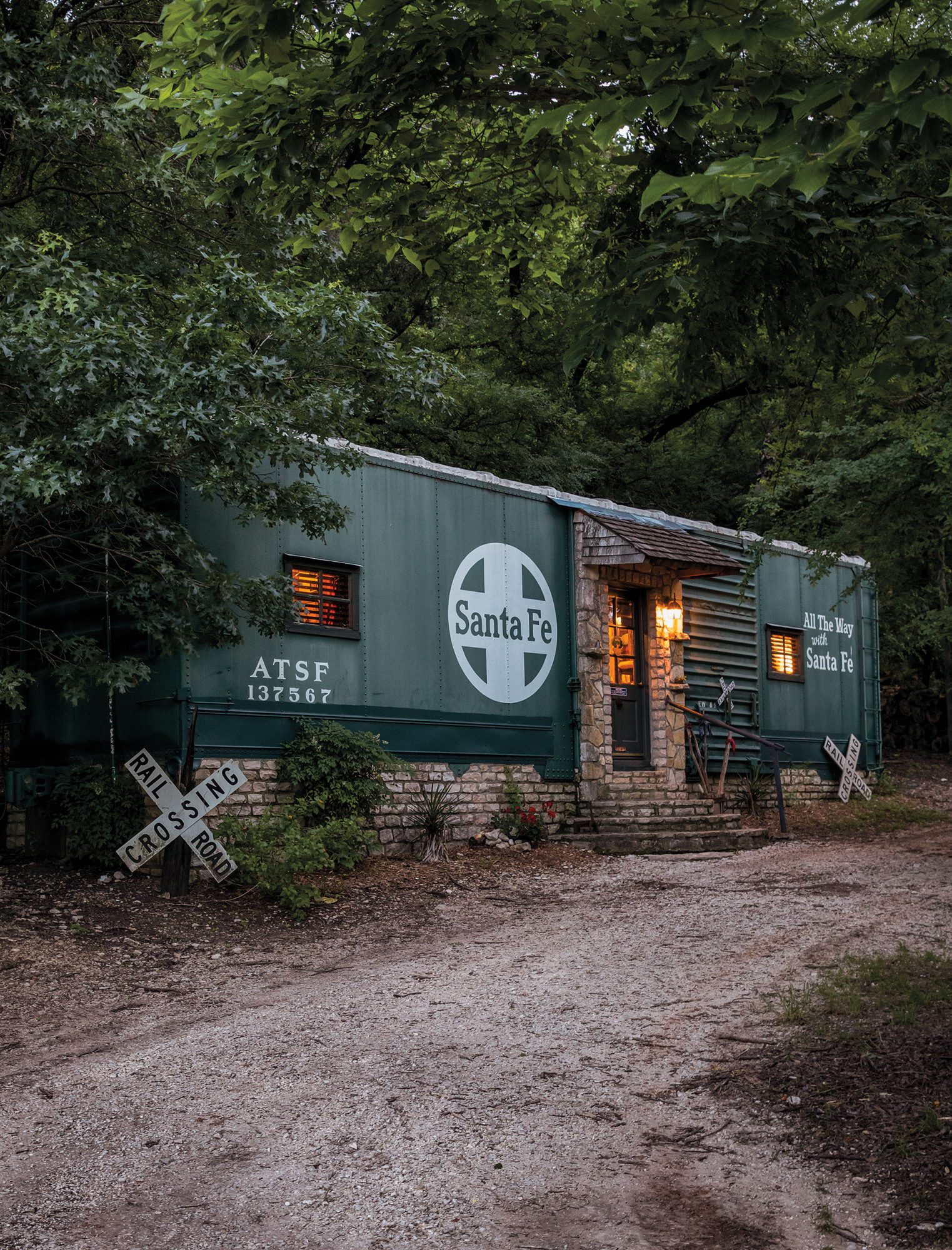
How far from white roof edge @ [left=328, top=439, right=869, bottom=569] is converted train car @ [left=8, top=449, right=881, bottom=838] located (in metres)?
0.03

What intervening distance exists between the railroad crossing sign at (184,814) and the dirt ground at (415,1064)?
355mm

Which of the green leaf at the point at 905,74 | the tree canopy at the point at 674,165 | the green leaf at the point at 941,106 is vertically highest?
the tree canopy at the point at 674,165

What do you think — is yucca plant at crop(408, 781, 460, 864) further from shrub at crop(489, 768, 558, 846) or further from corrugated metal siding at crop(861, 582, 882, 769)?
corrugated metal siding at crop(861, 582, 882, 769)

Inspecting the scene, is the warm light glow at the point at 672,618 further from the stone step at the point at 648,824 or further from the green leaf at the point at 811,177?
the green leaf at the point at 811,177

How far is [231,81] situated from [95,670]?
464 centimetres

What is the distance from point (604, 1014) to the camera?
5762 mm

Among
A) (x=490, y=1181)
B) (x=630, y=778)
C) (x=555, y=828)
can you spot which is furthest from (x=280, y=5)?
(x=630, y=778)

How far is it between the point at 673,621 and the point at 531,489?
8.43ft

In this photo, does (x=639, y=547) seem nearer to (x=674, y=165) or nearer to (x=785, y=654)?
(x=785, y=654)

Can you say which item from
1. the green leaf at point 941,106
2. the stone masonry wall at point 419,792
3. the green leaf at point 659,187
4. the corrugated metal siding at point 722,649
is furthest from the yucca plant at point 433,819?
the green leaf at point 941,106

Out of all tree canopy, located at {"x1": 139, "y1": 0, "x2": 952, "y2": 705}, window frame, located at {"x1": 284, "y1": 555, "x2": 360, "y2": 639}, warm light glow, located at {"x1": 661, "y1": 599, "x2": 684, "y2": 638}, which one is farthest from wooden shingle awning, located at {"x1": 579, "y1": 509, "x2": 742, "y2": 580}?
tree canopy, located at {"x1": 139, "y1": 0, "x2": 952, "y2": 705}

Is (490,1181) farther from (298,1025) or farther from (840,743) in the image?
(840,743)

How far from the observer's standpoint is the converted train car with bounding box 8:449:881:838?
33.6 feet

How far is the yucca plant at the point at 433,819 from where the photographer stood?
433 inches
